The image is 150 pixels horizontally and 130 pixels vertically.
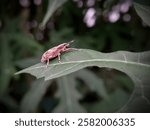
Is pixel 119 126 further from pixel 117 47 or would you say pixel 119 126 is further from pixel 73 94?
pixel 117 47

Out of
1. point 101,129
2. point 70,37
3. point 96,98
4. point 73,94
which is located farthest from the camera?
point 96,98

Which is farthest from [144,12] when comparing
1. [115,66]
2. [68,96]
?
[68,96]

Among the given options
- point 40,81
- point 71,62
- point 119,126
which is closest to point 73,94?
point 40,81

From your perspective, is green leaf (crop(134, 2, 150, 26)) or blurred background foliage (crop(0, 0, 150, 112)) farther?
blurred background foliage (crop(0, 0, 150, 112))

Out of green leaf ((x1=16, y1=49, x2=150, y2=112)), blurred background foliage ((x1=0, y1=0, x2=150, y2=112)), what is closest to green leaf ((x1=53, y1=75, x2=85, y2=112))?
blurred background foliage ((x1=0, y1=0, x2=150, y2=112))

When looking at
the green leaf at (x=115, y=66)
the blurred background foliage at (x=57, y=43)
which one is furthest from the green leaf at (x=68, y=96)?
→ the green leaf at (x=115, y=66)

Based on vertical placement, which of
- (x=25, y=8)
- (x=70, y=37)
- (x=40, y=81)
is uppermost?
(x=25, y=8)

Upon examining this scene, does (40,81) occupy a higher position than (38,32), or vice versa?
(38,32)

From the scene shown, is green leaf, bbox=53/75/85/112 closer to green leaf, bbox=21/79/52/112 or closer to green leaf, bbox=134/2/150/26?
green leaf, bbox=21/79/52/112
